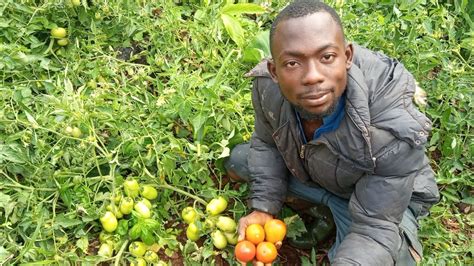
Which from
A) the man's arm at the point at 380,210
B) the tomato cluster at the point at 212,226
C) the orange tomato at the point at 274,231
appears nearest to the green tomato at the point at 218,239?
the tomato cluster at the point at 212,226

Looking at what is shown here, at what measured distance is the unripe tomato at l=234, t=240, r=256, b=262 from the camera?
90.5 inches

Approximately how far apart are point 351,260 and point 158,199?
1.00m

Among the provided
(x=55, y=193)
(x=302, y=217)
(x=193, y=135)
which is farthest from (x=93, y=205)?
(x=302, y=217)

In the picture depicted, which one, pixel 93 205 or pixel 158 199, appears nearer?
pixel 93 205

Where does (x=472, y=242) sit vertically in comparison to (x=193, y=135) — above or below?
below

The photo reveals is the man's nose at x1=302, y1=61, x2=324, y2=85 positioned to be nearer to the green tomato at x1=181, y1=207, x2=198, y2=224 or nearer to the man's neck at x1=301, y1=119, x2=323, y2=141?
the man's neck at x1=301, y1=119, x2=323, y2=141

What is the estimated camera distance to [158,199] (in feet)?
8.96

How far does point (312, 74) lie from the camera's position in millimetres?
1761

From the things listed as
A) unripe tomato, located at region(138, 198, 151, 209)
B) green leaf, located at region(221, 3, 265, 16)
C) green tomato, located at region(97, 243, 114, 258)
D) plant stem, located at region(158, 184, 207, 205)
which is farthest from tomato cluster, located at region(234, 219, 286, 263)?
green leaf, located at region(221, 3, 265, 16)

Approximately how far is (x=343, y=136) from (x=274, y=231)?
1.81 ft

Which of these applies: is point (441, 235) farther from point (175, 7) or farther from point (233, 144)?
point (175, 7)

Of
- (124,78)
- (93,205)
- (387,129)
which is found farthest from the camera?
Answer: (124,78)

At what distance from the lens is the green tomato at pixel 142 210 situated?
2.50m

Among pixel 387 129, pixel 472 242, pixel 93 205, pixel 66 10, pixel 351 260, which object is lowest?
pixel 472 242
